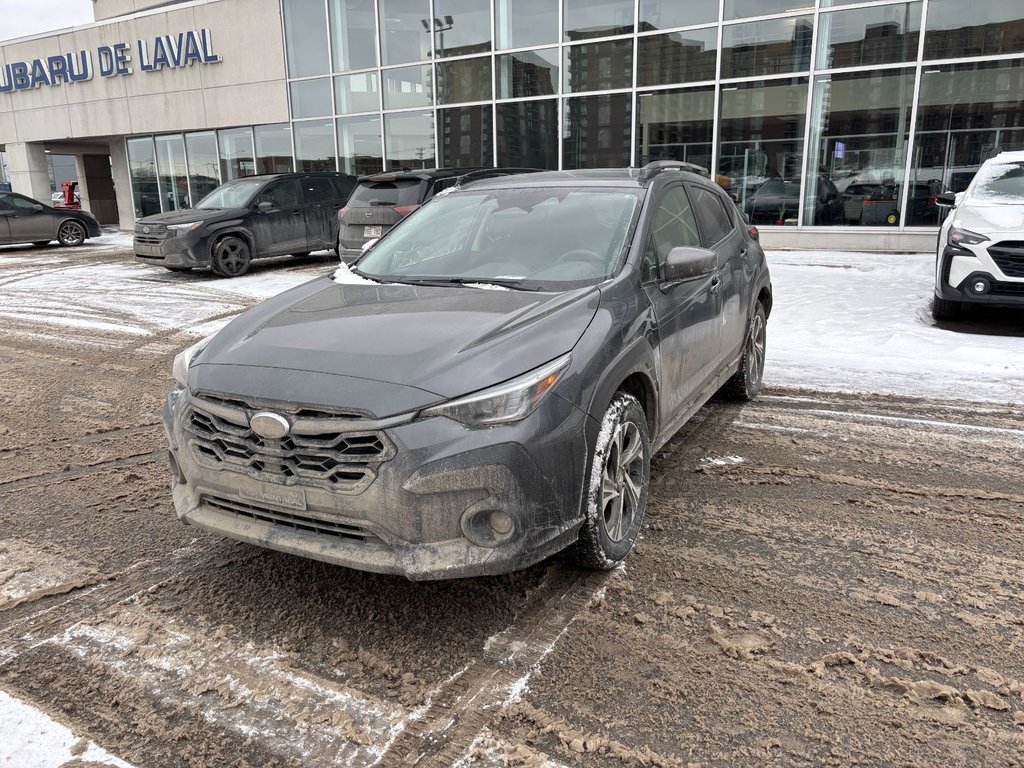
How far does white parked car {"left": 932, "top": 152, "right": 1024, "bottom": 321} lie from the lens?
7539 mm

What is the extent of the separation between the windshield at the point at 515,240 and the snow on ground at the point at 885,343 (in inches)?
119

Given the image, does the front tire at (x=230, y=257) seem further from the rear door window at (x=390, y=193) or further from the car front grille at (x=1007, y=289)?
the car front grille at (x=1007, y=289)

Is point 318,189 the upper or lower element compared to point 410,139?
lower

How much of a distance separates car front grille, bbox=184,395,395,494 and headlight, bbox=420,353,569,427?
25cm

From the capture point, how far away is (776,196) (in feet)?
50.6

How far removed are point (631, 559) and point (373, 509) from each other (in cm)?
137

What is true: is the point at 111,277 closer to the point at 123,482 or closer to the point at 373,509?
the point at 123,482

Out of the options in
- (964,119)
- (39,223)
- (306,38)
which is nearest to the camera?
(964,119)

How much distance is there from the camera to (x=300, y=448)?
2762 mm

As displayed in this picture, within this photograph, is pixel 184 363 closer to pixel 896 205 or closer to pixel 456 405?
pixel 456 405

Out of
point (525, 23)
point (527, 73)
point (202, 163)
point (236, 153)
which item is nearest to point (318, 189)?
point (527, 73)

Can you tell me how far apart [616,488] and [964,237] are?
21.4ft

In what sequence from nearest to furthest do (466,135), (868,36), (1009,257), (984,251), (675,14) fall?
(1009,257) < (984,251) < (868,36) < (675,14) < (466,135)

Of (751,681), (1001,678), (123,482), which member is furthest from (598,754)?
(123,482)
